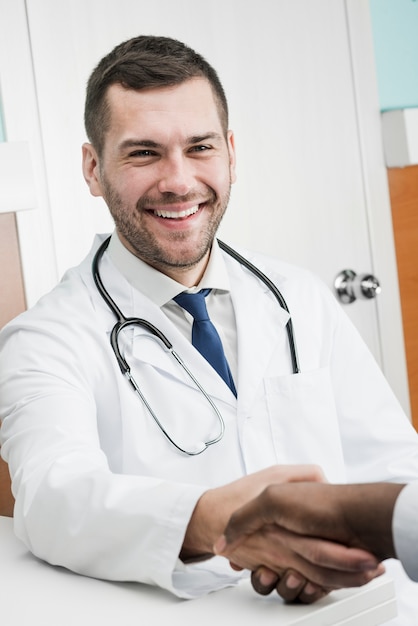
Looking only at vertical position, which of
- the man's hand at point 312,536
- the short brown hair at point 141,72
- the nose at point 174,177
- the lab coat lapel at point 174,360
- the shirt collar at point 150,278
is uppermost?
Answer: the short brown hair at point 141,72

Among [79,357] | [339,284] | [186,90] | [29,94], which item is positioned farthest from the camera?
[339,284]

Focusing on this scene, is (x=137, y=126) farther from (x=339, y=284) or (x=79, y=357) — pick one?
(x=339, y=284)

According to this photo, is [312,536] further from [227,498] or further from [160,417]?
[160,417]

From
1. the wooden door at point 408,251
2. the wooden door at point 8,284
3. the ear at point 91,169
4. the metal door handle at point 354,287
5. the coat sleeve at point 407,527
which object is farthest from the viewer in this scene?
the wooden door at point 408,251

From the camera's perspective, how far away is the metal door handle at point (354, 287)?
7.63 feet

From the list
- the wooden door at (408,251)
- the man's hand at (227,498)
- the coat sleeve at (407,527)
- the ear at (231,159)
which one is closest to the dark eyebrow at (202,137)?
the ear at (231,159)

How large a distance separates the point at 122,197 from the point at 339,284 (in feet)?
3.10

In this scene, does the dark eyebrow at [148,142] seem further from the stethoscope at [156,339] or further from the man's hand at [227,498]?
the man's hand at [227,498]

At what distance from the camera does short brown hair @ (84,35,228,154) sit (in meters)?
1.49

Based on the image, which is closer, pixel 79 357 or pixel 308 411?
pixel 79 357

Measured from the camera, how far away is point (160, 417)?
1.40 metres

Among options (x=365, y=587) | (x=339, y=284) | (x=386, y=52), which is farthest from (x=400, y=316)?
(x=365, y=587)

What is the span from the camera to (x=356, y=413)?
158 cm

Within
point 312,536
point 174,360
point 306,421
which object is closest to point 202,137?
point 174,360
